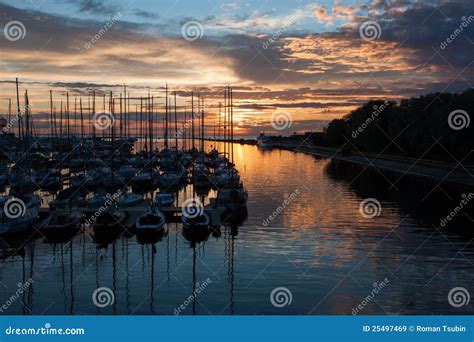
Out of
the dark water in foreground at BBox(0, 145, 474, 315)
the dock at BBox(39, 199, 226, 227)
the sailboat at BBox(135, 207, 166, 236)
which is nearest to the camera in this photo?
the dark water in foreground at BBox(0, 145, 474, 315)

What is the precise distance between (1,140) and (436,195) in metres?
118

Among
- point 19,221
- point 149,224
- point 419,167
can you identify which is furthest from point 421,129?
point 19,221

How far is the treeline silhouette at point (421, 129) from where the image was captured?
249 feet

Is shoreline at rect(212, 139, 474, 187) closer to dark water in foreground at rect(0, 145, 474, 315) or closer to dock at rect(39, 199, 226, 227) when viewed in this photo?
dark water in foreground at rect(0, 145, 474, 315)

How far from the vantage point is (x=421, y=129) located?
283ft

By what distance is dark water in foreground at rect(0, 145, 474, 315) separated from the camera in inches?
1008

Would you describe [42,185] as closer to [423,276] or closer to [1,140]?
[423,276]

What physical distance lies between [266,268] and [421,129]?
6229 cm

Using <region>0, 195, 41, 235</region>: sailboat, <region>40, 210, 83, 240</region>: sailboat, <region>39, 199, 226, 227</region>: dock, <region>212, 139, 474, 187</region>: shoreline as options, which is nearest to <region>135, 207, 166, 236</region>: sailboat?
<region>39, 199, 226, 227</region>: dock

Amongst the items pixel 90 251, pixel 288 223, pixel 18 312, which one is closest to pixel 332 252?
pixel 288 223

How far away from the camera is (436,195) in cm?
6325

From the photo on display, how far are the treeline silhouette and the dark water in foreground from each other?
27634 mm

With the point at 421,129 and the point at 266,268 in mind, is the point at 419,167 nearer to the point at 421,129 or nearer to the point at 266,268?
the point at 421,129

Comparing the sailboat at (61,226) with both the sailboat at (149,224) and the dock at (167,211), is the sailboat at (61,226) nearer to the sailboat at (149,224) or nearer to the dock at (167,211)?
the dock at (167,211)
